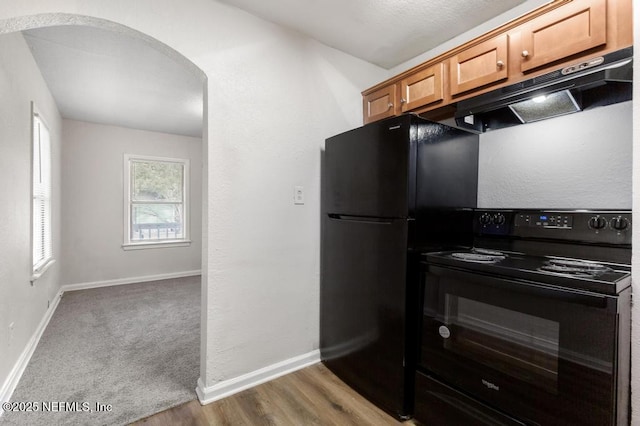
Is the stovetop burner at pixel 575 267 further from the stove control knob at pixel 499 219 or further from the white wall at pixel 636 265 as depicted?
the stove control knob at pixel 499 219

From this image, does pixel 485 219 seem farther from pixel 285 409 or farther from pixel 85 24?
pixel 85 24

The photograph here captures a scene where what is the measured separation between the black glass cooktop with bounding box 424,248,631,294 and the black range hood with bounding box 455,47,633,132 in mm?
801

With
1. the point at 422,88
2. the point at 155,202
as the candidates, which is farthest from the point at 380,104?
the point at 155,202

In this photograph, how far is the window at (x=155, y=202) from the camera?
191 inches

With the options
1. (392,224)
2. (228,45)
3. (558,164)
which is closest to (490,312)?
(392,224)

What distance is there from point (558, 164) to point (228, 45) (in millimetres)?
2115

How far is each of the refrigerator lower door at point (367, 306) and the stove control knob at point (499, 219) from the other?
666 mm

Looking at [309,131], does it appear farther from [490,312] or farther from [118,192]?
[118,192]

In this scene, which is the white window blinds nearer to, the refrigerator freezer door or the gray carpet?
the gray carpet

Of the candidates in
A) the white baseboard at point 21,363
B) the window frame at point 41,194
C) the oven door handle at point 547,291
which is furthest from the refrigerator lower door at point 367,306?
the window frame at point 41,194

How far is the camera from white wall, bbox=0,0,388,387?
1792mm

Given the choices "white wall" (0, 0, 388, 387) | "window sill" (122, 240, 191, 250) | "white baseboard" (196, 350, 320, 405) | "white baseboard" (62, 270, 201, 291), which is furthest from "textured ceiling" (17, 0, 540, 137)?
"white baseboard" (62, 270, 201, 291)

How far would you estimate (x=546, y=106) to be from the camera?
1607 mm

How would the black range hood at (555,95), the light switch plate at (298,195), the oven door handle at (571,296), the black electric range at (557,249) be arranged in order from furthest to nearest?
the light switch plate at (298,195) < the black range hood at (555,95) < the black electric range at (557,249) < the oven door handle at (571,296)
